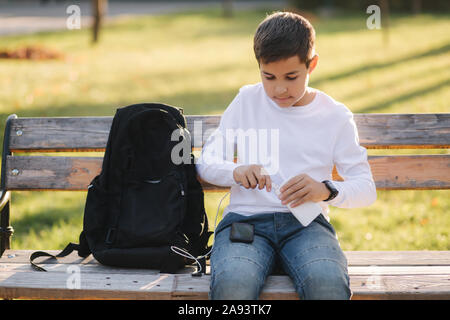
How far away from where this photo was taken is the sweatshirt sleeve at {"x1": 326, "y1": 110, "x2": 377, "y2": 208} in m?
2.59

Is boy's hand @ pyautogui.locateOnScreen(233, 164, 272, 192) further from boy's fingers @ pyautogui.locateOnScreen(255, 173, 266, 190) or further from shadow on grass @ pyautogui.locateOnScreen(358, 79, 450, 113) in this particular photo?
shadow on grass @ pyautogui.locateOnScreen(358, 79, 450, 113)

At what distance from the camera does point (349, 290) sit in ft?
7.68

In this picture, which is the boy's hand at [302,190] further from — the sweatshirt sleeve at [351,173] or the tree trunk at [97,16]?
the tree trunk at [97,16]

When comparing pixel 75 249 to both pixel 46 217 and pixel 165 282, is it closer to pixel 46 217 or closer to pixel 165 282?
pixel 165 282

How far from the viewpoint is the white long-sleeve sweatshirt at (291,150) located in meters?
2.70

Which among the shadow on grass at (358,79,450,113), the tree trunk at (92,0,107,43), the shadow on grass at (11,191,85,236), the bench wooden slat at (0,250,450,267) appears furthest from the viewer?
the tree trunk at (92,0,107,43)

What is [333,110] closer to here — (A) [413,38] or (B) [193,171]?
(B) [193,171]

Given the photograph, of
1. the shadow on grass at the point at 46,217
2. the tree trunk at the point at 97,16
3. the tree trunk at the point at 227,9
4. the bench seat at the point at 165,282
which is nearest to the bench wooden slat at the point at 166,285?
the bench seat at the point at 165,282

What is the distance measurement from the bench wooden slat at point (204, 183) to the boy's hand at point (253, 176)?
67cm

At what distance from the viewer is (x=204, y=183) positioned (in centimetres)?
324

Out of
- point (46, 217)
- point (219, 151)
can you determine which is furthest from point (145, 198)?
point (46, 217)

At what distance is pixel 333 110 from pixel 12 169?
6.18 ft

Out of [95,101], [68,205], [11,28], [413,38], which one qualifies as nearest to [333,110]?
[68,205]

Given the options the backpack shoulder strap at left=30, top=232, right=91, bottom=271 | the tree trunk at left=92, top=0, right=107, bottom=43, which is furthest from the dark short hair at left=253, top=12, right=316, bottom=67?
the tree trunk at left=92, top=0, right=107, bottom=43
